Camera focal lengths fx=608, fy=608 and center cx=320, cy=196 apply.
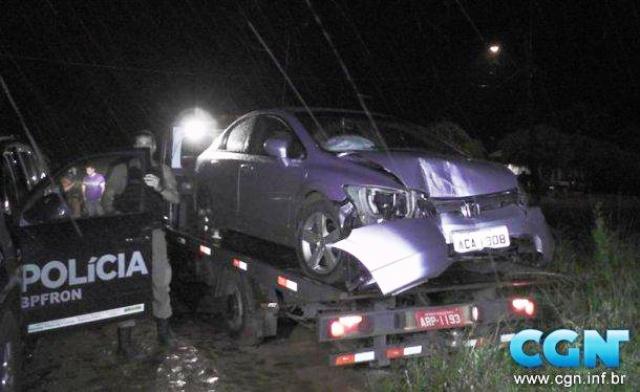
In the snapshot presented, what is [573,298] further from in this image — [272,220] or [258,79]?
[258,79]

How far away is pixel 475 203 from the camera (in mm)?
4434

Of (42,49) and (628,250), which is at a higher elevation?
(42,49)

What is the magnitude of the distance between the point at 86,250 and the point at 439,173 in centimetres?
264

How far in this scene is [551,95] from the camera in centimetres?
3431

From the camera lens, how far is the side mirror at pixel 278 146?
17.0ft

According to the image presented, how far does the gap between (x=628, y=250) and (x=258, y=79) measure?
27569mm

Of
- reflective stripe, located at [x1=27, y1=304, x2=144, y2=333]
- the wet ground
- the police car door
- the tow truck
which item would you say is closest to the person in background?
the police car door

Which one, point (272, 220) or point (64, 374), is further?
point (272, 220)

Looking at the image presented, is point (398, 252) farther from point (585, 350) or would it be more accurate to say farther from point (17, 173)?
point (17, 173)

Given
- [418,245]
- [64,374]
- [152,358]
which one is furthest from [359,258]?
[64,374]

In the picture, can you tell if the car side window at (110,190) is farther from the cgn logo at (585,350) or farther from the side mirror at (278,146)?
the cgn logo at (585,350)

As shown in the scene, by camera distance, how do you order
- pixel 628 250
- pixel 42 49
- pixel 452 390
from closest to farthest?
pixel 452 390 → pixel 628 250 → pixel 42 49

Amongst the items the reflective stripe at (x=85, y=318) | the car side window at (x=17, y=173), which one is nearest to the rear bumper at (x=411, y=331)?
the reflective stripe at (x=85, y=318)

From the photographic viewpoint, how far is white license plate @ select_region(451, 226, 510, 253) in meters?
4.16
